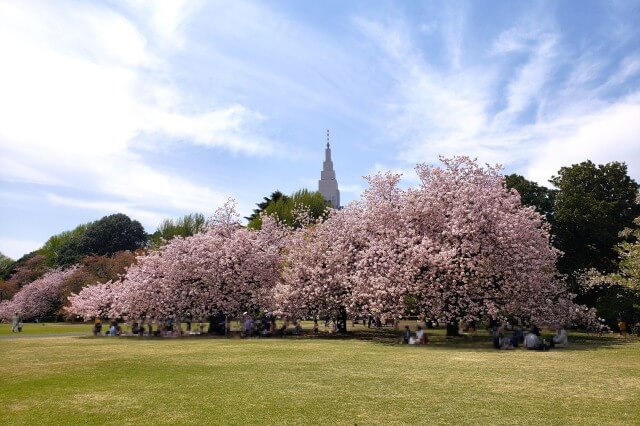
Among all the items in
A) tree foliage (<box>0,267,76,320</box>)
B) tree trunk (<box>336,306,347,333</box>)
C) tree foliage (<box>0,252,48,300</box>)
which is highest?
tree foliage (<box>0,252,48,300</box>)

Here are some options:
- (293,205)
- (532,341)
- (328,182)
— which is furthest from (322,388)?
(328,182)

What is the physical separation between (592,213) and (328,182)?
124 metres

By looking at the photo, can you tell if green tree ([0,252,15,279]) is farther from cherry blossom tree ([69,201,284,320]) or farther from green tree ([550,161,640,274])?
green tree ([550,161,640,274])

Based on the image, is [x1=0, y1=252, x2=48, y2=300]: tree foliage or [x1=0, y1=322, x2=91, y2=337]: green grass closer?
[x1=0, y1=322, x2=91, y2=337]: green grass

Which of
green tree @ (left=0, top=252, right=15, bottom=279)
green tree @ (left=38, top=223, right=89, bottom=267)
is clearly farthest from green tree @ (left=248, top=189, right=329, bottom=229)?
green tree @ (left=0, top=252, right=15, bottom=279)

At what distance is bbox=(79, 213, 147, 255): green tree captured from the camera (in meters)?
96.0

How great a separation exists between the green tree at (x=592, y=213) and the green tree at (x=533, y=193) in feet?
25.9

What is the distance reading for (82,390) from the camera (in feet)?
48.8

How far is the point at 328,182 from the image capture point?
164 metres

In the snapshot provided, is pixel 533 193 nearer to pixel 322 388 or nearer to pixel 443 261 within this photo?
pixel 443 261

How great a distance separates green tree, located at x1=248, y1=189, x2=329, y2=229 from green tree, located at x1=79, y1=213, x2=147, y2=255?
36.2 m

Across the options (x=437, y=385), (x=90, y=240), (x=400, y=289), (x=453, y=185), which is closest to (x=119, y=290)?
(x=400, y=289)

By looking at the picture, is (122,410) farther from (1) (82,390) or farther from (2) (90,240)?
(2) (90,240)

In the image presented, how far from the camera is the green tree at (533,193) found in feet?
176
